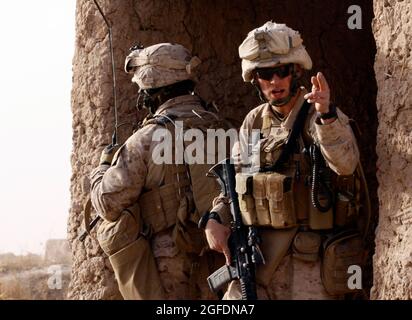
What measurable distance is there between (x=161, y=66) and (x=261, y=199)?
1.30 m

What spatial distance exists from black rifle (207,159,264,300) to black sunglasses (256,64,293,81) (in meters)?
0.48

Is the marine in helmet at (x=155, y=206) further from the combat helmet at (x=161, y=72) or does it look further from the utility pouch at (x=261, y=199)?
the utility pouch at (x=261, y=199)

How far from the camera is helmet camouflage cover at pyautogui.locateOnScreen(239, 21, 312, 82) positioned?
657 cm

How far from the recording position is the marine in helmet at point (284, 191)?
6516 mm

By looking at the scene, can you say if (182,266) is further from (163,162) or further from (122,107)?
(122,107)

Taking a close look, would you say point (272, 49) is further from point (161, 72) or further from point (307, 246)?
point (161, 72)

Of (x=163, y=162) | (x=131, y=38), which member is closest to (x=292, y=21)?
(x=131, y=38)

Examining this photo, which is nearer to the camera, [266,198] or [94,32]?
[266,198]

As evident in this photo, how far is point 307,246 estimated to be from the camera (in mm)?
6562

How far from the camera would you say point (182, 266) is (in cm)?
746

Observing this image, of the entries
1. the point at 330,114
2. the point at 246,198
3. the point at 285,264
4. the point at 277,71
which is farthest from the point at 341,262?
the point at 277,71

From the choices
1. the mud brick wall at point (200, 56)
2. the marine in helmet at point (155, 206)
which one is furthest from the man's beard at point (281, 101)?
the mud brick wall at point (200, 56)

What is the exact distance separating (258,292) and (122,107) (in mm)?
2147

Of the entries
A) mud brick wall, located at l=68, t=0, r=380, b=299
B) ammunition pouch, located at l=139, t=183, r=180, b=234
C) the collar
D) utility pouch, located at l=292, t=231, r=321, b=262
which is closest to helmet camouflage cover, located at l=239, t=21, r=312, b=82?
the collar
